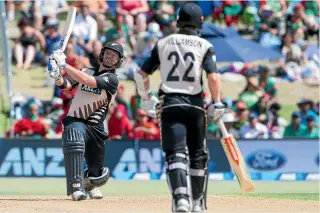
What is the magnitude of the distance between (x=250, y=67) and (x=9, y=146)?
22.4 ft

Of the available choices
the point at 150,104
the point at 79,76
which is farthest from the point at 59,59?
the point at 150,104

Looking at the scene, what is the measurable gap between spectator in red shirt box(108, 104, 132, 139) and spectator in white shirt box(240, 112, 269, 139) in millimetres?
2241

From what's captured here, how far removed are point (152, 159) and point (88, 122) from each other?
662 centimetres

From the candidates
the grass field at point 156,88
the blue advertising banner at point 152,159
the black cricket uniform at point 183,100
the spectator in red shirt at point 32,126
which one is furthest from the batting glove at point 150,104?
the grass field at point 156,88

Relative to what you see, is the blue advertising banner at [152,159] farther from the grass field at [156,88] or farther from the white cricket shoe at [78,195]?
the white cricket shoe at [78,195]

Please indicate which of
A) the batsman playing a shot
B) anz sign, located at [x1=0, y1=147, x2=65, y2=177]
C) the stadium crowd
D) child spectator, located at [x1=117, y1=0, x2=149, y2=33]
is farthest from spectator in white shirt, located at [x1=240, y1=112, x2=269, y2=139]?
the batsman playing a shot

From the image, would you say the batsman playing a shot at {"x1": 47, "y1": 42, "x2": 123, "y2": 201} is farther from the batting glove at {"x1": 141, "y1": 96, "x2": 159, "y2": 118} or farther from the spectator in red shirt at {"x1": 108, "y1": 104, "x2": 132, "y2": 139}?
the spectator in red shirt at {"x1": 108, "y1": 104, "x2": 132, "y2": 139}

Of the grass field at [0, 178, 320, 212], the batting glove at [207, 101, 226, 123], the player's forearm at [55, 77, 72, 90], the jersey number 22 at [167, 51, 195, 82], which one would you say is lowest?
the grass field at [0, 178, 320, 212]

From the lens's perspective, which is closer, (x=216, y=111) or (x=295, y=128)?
(x=216, y=111)

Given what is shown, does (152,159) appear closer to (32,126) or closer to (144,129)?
(144,129)

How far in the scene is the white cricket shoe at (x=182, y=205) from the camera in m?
9.88

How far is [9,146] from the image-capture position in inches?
738

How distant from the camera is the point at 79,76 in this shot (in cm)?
1133

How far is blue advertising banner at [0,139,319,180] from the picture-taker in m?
18.7
